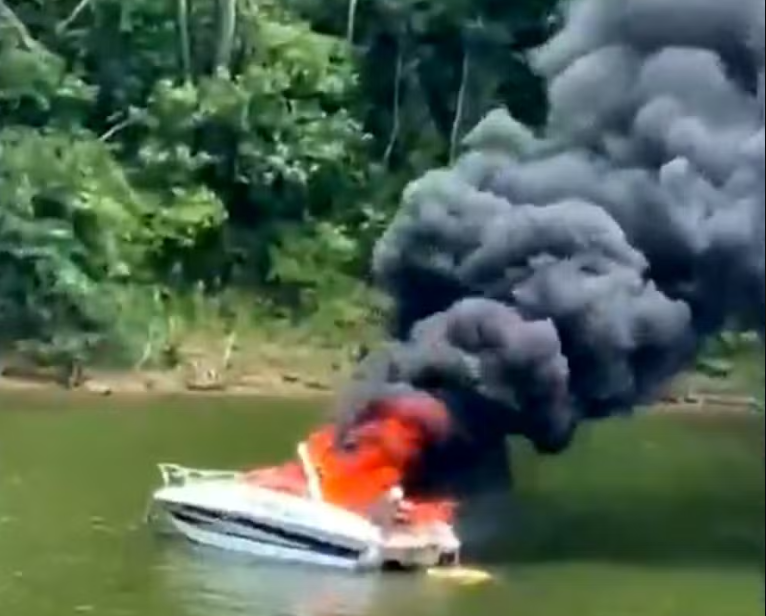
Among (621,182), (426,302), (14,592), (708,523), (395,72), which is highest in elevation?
(395,72)

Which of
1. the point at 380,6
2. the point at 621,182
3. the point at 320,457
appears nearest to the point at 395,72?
the point at 380,6

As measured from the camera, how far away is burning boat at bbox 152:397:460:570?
9828mm

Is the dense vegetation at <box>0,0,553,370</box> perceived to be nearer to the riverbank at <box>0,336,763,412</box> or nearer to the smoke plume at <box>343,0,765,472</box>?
the riverbank at <box>0,336,763,412</box>

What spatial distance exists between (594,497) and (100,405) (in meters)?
4.78

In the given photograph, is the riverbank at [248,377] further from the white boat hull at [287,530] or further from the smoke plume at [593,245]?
the white boat hull at [287,530]

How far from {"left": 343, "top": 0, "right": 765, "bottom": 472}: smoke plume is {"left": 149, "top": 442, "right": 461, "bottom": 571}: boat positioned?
2.10ft

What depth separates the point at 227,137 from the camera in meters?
19.0

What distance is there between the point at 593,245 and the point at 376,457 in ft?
6.26

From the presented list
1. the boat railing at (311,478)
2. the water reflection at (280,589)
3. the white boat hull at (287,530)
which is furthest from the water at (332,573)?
the boat railing at (311,478)

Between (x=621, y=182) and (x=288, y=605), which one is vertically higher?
(x=621, y=182)

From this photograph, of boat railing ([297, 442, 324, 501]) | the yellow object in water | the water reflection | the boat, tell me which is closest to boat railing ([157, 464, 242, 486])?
the boat

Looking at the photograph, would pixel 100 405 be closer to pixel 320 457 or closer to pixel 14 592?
pixel 320 457

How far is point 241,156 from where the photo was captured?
62.5 ft

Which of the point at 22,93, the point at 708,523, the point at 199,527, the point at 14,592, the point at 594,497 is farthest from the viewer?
the point at 22,93
